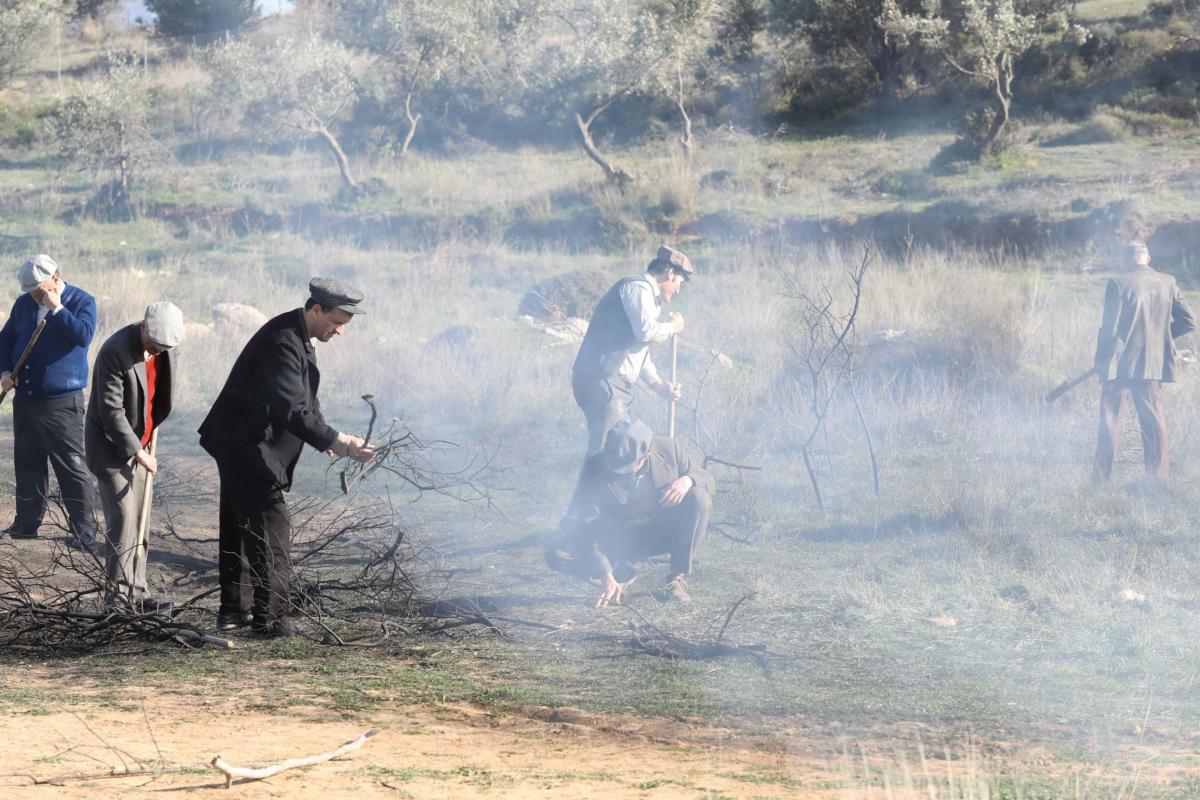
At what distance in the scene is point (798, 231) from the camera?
65.2ft

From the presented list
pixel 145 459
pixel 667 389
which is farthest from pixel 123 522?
pixel 667 389

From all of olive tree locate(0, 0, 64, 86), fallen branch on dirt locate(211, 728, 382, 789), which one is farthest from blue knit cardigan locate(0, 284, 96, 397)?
olive tree locate(0, 0, 64, 86)

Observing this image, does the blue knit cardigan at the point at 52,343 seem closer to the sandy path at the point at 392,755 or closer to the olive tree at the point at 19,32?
the sandy path at the point at 392,755

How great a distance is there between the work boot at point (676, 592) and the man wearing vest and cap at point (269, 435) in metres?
1.85

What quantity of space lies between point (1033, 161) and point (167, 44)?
30555mm

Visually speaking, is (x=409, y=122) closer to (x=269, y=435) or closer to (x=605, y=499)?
(x=605, y=499)

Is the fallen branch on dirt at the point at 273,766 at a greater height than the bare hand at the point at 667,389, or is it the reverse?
the bare hand at the point at 667,389

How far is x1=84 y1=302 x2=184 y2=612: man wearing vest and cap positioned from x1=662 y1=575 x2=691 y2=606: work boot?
7.84ft

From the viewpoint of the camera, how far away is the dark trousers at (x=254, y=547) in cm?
573

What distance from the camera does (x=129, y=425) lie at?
230 inches

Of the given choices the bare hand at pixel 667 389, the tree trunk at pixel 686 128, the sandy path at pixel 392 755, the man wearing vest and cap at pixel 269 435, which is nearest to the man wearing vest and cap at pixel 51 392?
the man wearing vest and cap at pixel 269 435

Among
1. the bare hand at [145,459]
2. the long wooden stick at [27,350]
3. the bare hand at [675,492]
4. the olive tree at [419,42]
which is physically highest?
the olive tree at [419,42]

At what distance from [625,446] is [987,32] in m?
19.3

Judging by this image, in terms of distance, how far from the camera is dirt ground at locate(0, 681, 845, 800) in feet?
13.1
